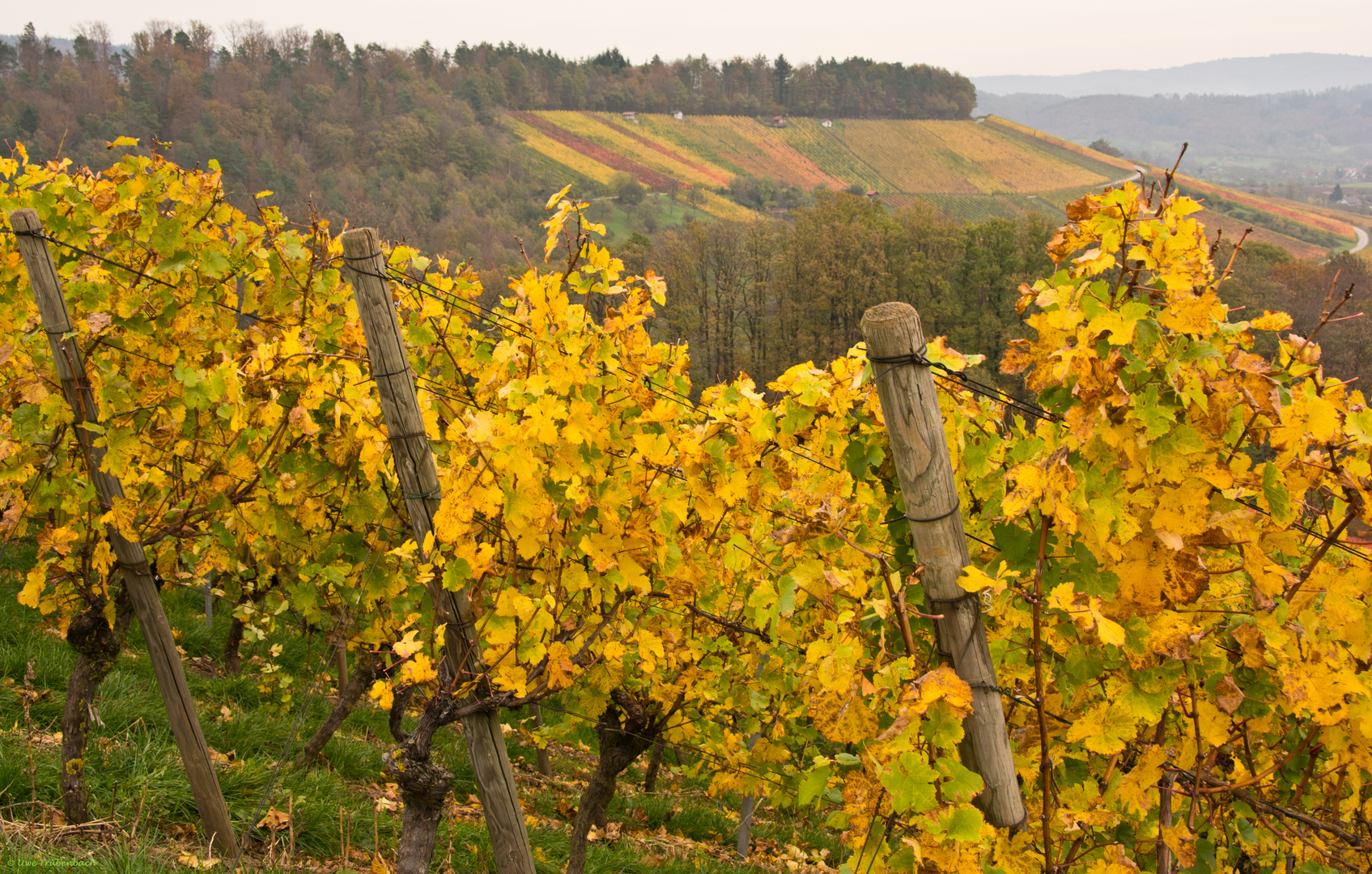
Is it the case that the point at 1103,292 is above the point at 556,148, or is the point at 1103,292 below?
below

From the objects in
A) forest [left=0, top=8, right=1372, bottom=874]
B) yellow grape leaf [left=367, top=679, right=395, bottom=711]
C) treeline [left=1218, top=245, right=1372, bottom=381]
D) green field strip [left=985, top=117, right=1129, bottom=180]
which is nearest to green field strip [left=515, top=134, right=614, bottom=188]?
green field strip [left=985, top=117, right=1129, bottom=180]

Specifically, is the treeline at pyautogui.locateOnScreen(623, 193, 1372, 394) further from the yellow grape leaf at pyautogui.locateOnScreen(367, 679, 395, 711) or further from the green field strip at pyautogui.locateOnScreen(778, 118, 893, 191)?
the green field strip at pyautogui.locateOnScreen(778, 118, 893, 191)

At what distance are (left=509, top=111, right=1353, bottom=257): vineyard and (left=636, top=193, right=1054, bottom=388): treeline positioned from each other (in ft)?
101

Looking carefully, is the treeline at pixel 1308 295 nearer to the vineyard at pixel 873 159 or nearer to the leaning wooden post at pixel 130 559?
the leaning wooden post at pixel 130 559

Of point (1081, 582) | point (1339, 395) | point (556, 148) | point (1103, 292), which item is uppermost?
point (556, 148)

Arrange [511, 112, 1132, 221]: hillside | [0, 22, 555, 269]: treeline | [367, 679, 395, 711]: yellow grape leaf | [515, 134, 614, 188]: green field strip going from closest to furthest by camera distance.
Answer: [367, 679, 395, 711]: yellow grape leaf
[0, 22, 555, 269]: treeline
[515, 134, 614, 188]: green field strip
[511, 112, 1132, 221]: hillside

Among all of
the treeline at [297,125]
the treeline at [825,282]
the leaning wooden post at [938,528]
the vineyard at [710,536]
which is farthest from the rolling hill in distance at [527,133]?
the leaning wooden post at [938,528]

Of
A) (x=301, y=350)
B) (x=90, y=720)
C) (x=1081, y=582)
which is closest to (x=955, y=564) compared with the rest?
(x=1081, y=582)

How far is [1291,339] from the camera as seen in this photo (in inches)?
76.0

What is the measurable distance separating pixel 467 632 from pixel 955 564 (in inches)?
60.6

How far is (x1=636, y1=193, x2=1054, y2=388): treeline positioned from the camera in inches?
1426

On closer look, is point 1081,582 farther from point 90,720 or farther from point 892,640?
point 90,720

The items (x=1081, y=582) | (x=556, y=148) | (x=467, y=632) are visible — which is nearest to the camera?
(x=1081, y=582)

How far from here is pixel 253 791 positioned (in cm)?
394
